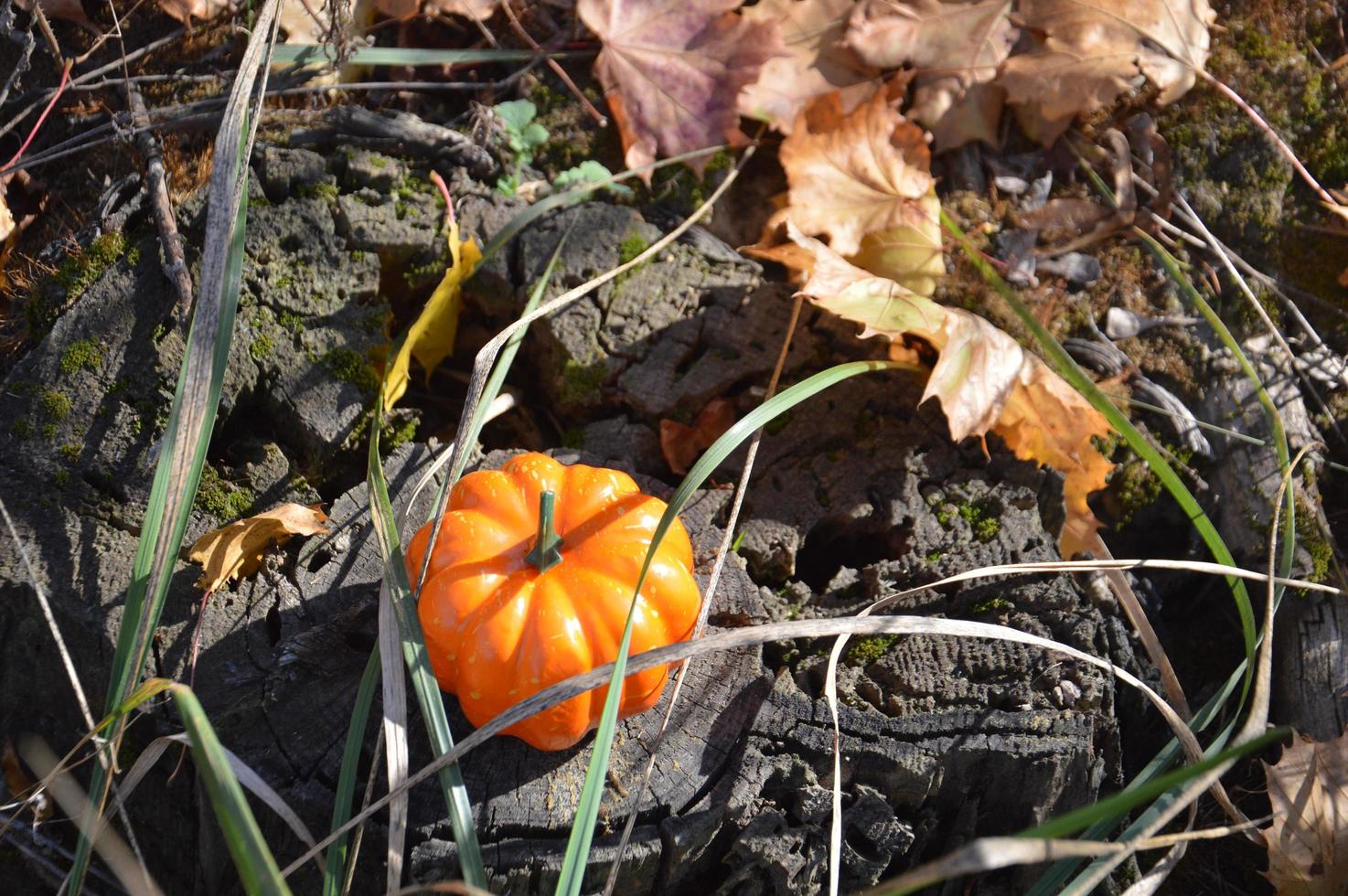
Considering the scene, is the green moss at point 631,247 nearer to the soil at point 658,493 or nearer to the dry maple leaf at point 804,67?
the soil at point 658,493

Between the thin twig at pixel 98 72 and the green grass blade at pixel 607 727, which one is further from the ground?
the thin twig at pixel 98 72

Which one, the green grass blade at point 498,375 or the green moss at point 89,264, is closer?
the green grass blade at point 498,375

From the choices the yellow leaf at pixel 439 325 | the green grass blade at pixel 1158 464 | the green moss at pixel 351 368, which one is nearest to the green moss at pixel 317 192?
the yellow leaf at pixel 439 325

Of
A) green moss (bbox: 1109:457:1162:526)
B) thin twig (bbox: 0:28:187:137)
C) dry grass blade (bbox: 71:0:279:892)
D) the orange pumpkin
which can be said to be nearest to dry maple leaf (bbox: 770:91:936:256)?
green moss (bbox: 1109:457:1162:526)

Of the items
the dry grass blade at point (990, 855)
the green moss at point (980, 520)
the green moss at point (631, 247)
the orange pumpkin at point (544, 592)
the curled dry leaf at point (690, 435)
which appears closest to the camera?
the dry grass blade at point (990, 855)

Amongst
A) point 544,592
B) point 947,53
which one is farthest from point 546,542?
point 947,53

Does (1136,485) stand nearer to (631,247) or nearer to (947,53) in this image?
(947,53)
